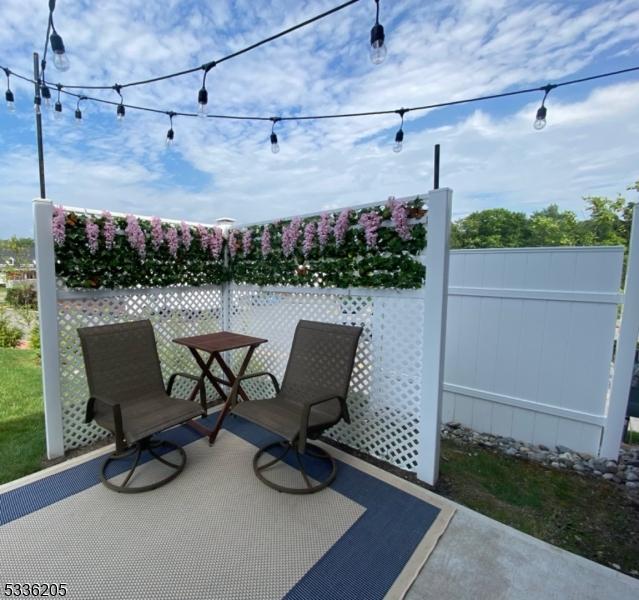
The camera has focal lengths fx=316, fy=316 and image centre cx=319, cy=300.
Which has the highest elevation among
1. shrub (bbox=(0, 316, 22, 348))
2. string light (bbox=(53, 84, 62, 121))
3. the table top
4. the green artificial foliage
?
string light (bbox=(53, 84, 62, 121))

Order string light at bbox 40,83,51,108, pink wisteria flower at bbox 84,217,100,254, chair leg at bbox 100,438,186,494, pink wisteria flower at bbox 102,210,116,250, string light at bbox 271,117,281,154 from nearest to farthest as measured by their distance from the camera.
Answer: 1. chair leg at bbox 100,438,186,494
2. pink wisteria flower at bbox 84,217,100,254
3. pink wisteria flower at bbox 102,210,116,250
4. string light at bbox 40,83,51,108
5. string light at bbox 271,117,281,154

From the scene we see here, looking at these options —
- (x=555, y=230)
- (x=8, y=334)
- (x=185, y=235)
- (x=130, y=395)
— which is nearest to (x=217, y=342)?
(x=130, y=395)

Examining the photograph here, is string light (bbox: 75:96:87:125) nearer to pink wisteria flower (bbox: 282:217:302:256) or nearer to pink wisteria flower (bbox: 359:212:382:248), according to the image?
pink wisteria flower (bbox: 282:217:302:256)

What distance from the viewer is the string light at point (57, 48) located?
1.86m

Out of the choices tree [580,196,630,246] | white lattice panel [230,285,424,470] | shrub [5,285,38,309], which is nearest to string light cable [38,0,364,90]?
white lattice panel [230,285,424,470]

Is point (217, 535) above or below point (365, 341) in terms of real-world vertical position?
below

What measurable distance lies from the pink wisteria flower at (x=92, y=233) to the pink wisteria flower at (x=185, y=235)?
829 millimetres

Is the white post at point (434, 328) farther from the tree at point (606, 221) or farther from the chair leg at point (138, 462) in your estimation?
the tree at point (606, 221)

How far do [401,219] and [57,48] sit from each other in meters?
2.44

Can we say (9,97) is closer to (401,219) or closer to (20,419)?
(20,419)

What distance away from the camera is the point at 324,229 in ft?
9.72

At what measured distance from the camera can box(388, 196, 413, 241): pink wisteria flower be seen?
2459 mm

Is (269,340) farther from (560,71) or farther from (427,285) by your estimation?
(560,71)

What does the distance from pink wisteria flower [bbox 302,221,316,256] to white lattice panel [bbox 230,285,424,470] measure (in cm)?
44
